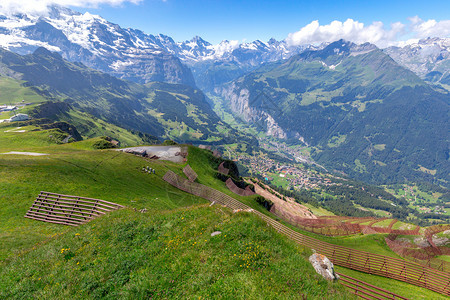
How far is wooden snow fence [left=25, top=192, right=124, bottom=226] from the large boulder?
82.0 ft

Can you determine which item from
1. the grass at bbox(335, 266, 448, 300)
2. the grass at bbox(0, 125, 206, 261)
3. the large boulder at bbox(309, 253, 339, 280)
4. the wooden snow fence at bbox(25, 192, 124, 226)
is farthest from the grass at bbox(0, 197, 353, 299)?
the grass at bbox(335, 266, 448, 300)

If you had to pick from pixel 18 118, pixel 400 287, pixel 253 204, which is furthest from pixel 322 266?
pixel 18 118

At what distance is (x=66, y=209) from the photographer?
90.7ft

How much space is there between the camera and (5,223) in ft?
81.4

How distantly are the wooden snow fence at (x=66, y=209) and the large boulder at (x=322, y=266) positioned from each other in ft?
82.0

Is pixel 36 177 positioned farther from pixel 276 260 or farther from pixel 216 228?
pixel 276 260

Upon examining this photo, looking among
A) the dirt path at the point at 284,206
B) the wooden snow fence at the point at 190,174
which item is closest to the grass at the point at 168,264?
the wooden snow fence at the point at 190,174

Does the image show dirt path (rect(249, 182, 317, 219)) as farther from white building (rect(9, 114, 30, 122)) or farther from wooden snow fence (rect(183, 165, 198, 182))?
white building (rect(9, 114, 30, 122))

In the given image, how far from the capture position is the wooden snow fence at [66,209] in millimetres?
26281

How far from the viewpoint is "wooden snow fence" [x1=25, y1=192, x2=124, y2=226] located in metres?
26.3

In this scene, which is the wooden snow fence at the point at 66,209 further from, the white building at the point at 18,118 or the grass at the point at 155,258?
the white building at the point at 18,118

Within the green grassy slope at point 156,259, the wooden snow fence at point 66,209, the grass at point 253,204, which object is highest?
the green grassy slope at point 156,259

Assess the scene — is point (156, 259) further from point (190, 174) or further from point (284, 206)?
point (284, 206)

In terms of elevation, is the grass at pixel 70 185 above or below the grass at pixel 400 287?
below
